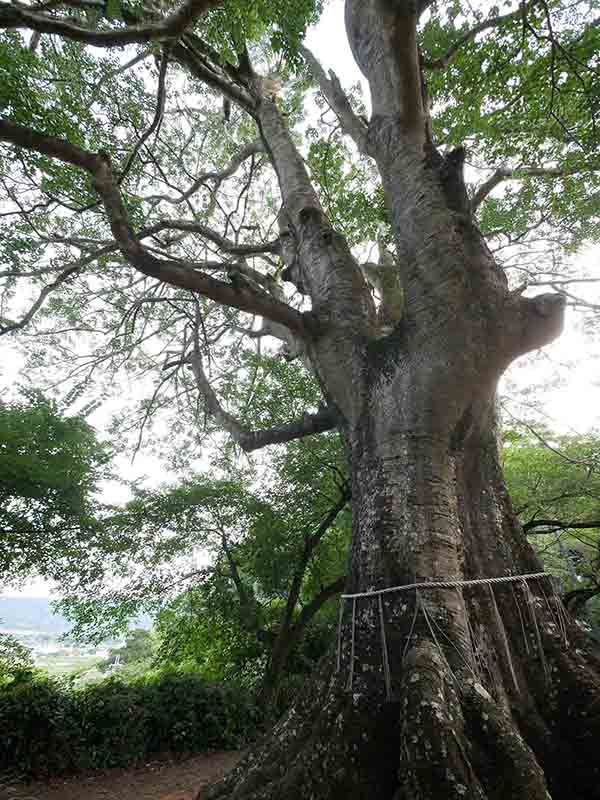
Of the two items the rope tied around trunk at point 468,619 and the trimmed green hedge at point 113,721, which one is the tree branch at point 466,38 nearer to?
the rope tied around trunk at point 468,619

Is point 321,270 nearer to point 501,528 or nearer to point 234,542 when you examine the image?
point 501,528

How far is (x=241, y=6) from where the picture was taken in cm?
271

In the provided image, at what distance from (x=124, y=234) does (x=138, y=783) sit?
219 inches

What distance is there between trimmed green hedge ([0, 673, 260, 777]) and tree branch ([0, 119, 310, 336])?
499cm

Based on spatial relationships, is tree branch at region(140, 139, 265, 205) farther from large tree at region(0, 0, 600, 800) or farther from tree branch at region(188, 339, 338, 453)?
tree branch at region(188, 339, 338, 453)

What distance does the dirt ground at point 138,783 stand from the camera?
387 cm

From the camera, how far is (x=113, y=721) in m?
4.67

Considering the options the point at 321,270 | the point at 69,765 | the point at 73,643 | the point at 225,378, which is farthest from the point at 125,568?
the point at 321,270

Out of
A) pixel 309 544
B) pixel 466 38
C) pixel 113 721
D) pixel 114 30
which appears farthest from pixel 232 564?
pixel 466 38

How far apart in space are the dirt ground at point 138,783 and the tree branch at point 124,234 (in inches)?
169

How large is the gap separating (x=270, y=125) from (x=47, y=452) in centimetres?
446

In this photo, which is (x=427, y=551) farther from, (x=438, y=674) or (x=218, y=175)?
(x=218, y=175)

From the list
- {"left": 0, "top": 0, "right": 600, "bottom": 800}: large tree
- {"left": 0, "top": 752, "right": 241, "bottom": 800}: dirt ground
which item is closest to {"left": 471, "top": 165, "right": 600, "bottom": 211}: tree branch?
{"left": 0, "top": 0, "right": 600, "bottom": 800}: large tree

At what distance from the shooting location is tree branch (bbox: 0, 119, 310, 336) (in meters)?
1.74
